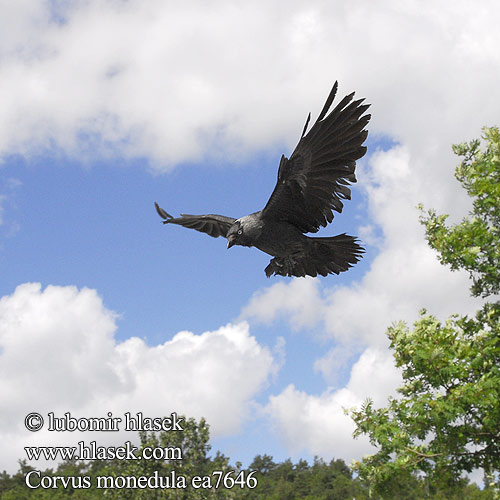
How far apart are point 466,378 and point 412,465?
8.48ft

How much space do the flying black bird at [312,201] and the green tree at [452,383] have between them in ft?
37.2

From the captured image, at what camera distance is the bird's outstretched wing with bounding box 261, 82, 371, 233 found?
329 centimetres

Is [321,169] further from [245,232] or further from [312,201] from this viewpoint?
[245,232]

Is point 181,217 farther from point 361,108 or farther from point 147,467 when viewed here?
point 147,467

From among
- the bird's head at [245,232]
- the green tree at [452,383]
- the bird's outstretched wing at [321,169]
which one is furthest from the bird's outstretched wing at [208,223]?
the green tree at [452,383]

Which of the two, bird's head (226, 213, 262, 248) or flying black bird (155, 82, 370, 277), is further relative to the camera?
flying black bird (155, 82, 370, 277)

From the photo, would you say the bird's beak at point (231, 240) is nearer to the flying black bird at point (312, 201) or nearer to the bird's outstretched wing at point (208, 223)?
the flying black bird at point (312, 201)

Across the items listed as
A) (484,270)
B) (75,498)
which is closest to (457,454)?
(484,270)

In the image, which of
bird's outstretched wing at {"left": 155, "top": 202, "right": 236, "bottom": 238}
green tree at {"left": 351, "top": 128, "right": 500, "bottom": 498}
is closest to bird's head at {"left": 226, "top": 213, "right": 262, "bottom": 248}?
bird's outstretched wing at {"left": 155, "top": 202, "right": 236, "bottom": 238}

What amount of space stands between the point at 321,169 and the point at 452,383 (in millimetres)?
12744

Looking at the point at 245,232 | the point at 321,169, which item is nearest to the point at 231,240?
the point at 245,232

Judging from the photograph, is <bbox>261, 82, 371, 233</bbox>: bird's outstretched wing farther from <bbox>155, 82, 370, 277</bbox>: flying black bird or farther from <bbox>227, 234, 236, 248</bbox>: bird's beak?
<bbox>227, 234, 236, 248</bbox>: bird's beak

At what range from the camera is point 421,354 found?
1398 cm

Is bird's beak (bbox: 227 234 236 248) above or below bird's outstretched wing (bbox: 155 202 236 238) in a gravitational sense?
below
